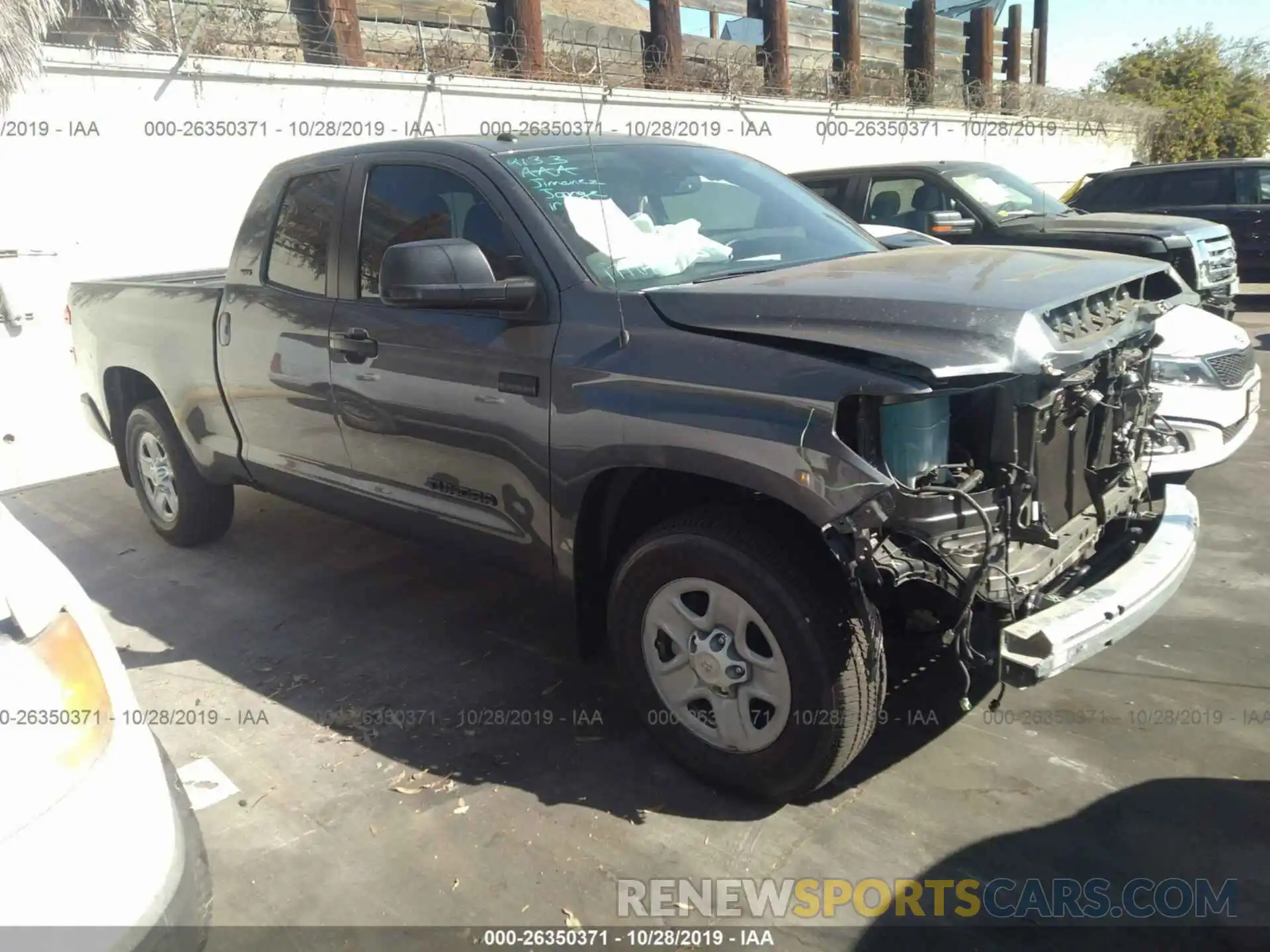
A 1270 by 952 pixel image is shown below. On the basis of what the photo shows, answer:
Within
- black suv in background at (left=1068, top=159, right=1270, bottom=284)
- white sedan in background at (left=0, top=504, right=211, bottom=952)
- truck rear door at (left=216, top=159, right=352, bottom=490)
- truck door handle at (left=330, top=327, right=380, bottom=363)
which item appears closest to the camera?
white sedan in background at (left=0, top=504, right=211, bottom=952)

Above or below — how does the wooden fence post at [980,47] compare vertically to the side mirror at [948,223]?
above

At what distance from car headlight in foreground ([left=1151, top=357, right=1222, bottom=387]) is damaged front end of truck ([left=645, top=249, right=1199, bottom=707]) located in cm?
189

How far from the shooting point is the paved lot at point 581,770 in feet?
9.05

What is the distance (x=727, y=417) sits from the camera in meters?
2.70

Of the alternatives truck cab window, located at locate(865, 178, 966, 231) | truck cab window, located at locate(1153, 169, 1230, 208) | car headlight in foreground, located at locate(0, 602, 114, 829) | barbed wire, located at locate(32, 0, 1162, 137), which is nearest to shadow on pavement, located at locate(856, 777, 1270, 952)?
car headlight in foreground, located at locate(0, 602, 114, 829)

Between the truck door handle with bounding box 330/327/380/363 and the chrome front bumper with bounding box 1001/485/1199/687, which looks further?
the truck door handle with bounding box 330/327/380/363

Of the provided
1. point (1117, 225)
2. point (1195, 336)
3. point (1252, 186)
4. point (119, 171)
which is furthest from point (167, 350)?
point (1252, 186)

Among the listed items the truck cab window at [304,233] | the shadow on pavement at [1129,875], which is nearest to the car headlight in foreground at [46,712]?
the shadow on pavement at [1129,875]

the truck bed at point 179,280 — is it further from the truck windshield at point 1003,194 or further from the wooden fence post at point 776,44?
the wooden fence post at point 776,44

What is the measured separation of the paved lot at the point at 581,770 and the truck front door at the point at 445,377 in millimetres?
638

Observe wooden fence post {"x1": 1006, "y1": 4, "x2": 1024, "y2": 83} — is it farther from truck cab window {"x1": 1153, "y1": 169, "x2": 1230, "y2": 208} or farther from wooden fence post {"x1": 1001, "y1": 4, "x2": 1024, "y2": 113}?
truck cab window {"x1": 1153, "y1": 169, "x2": 1230, "y2": 208}

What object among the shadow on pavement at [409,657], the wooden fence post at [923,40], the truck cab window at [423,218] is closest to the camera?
the shadow on pavement at [409,657]

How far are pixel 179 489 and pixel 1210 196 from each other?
39.3 feet

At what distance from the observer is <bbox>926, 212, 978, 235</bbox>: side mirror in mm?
6660
